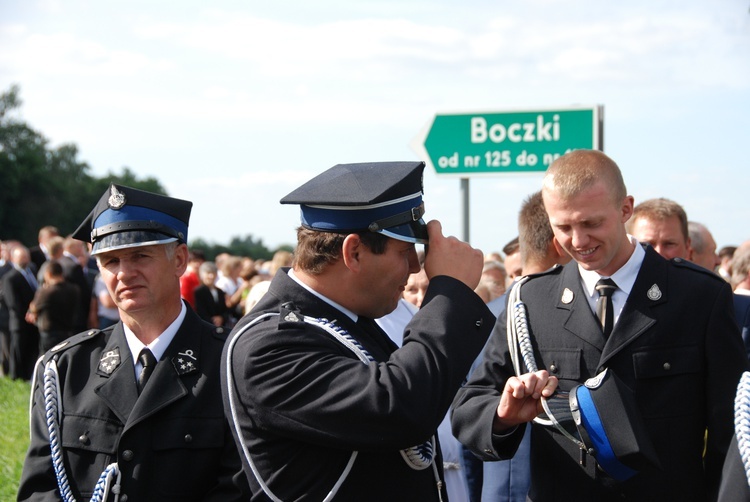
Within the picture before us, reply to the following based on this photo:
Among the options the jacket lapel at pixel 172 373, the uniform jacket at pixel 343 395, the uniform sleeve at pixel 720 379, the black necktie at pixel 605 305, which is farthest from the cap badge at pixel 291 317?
the uniform sleeve at pixel 720 379

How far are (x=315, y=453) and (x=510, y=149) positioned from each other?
5.46m

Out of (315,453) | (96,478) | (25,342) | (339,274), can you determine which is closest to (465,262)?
(339,274)

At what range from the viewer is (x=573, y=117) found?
7352 millimetres

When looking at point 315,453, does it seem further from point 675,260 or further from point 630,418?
point 675,260

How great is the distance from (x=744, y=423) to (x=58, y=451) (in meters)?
2.24

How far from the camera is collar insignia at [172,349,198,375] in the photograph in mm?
3244

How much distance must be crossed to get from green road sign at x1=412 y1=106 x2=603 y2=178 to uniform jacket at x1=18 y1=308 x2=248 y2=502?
4.48m

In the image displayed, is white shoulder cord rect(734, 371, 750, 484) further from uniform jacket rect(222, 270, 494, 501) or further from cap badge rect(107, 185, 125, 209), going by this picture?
cap badge rect(107, 185, 125, 209)

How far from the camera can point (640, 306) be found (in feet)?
10.2

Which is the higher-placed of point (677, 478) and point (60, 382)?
point (60, 382)

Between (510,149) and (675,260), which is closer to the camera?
(675,260)

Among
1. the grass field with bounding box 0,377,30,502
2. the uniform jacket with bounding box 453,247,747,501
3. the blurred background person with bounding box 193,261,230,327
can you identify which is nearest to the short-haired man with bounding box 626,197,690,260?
the uniform jacket with bounding box 453,247,747,501

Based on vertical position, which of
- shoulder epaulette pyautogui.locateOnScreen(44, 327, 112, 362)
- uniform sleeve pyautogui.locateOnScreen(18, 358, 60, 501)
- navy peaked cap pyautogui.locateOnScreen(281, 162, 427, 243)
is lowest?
uniform sleeve pyautogui.locateOnScreen(18, 358, 60, 501)

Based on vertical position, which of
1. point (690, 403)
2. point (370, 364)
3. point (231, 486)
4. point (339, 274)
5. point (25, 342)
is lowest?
point (25, 342)
